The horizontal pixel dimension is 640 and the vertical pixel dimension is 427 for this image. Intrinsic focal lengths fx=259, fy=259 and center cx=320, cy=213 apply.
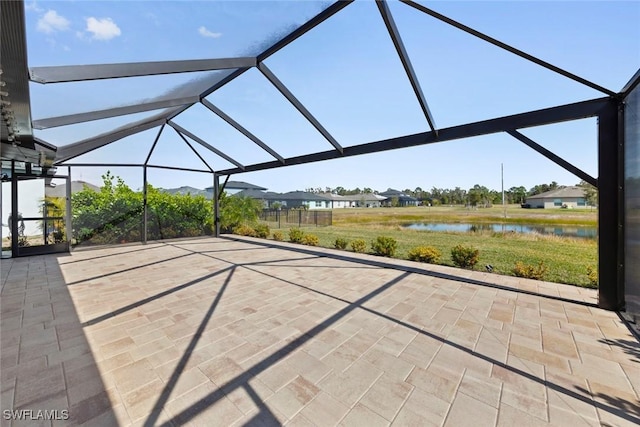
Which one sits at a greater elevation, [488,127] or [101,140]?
[101,140]

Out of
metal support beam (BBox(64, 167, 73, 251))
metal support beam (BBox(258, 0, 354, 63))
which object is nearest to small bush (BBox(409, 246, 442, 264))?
metal support beam (BBox(258, 0, 354, 63))

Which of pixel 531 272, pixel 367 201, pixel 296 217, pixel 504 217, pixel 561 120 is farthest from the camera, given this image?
pixel 367 201

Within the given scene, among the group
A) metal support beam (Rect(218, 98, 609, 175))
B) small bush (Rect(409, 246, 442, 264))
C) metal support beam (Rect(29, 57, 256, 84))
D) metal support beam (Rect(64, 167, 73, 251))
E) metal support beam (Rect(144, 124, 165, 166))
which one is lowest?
small bush (Rect(409, 246, 442, 264))

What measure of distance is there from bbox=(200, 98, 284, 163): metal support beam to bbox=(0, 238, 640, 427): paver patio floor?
3.21 meters

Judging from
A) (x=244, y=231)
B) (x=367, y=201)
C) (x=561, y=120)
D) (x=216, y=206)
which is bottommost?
(x=244, y=231)

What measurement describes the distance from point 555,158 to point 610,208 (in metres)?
0.77

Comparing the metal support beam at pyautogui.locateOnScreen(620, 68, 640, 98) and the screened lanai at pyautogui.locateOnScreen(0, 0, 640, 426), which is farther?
the metal support beam at pyautogui.locateOnScreen(620, 68, 640, 98)

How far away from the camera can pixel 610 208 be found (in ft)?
9.52

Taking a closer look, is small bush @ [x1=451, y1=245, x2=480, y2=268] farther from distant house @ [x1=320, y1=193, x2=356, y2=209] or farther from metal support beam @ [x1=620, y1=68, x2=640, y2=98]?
distant house @ [x1=320, y1=193, x2=356, y2=209]

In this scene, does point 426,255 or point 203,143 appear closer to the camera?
point 426,255

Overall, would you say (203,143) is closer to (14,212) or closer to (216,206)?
(216,206)

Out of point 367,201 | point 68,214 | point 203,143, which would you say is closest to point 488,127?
point 203,143

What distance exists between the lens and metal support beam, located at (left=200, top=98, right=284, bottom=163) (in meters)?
5.03

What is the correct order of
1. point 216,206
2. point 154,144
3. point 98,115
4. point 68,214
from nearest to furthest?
point 98,115 → point 68,214 → point 154,144 → point 216,206
